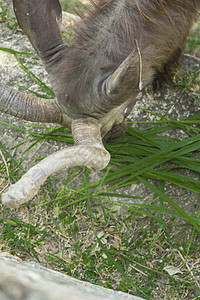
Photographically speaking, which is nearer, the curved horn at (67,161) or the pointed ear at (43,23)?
the curved horn at (67,161)

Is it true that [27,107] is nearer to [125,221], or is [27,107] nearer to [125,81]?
[125,81]

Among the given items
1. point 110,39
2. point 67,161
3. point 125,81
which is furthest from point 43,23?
point 67,161

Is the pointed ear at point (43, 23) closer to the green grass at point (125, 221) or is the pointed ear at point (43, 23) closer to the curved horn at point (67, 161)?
the curved horn at point (67, 161)

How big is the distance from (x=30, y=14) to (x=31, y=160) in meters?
1.23

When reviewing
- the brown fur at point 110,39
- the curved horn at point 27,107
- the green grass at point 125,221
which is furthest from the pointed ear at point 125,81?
the green grass at point 125,221

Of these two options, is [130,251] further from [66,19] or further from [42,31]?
[66,19]

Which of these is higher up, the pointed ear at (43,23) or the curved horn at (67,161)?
the pointed ear at (43,23)

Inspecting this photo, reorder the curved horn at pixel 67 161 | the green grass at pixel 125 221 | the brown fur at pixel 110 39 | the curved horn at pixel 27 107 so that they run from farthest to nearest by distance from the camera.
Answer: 1. the green grass at pixel 125 221
2. the curved horn at pixel 27 107
3. the brown fur at pixel 110 39
4. the curved horn at pixel 67 161

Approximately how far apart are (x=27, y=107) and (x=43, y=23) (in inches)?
17.7

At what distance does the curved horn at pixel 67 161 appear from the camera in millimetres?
1405

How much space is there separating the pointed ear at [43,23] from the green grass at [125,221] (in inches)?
31.8

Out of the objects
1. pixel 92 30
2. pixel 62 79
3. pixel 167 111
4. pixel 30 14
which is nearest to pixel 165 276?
pixel 167 111

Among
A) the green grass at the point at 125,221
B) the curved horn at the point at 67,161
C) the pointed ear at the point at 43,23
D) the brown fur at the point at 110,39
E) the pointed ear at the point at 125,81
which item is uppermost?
the pointed ear at the point at 43,23

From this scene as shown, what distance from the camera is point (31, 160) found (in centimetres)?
296
